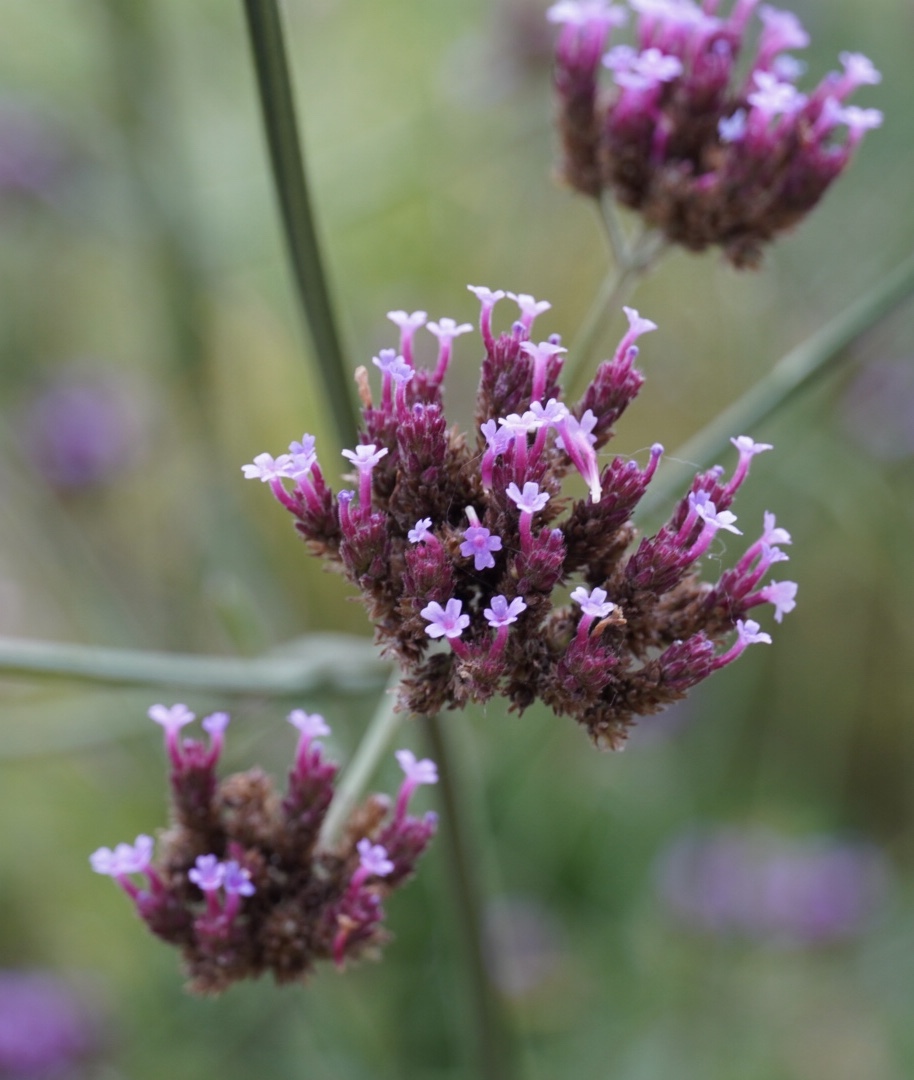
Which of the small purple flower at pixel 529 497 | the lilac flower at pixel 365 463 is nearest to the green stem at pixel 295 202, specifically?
the lilac flower at pixel 365 463

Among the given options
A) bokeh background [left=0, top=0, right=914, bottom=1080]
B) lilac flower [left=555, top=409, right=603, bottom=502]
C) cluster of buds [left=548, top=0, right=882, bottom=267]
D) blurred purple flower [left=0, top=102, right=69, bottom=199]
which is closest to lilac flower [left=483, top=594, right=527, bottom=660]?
lilac flower [left=555, top=409, right=603, bottom=502]

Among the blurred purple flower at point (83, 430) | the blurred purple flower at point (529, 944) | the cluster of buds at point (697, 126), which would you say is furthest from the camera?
the blurred purple flower at point (83, 430)

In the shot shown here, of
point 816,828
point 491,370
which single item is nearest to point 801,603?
point 816,828

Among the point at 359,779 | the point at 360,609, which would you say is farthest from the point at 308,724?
the point at 360,609

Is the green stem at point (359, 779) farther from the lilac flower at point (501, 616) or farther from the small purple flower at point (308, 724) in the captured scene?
the lilac flower at point (501, 616)

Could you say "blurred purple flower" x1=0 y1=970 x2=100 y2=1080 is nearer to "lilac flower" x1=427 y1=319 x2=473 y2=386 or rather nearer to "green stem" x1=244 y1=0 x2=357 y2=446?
"green stem" x1=244 y1=0 x2=357 y2=446

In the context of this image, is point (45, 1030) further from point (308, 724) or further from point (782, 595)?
point (782, 595)
